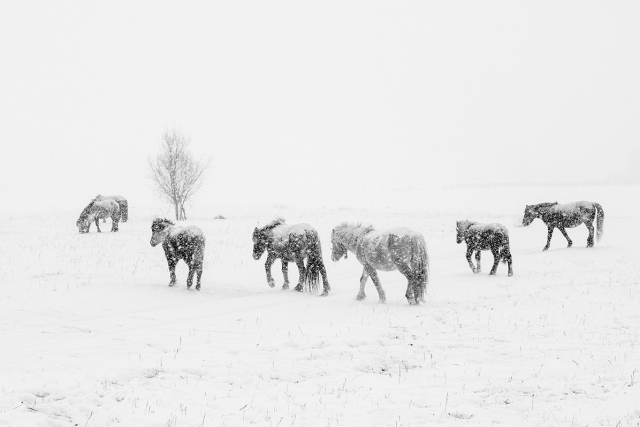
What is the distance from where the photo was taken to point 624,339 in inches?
335

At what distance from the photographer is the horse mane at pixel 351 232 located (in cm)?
1360

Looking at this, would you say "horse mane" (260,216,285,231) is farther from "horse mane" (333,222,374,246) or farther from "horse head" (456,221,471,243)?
"horse head" (456,221,471,243)

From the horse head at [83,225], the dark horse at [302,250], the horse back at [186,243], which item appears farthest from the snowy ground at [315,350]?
the horse head at [83,225]

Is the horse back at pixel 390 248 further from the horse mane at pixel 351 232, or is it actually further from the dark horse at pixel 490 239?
Answer: the dark horse at pixel 490 239

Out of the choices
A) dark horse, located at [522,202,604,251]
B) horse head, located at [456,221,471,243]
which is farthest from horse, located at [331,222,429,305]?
dark horse, located at [522,202,604,251]

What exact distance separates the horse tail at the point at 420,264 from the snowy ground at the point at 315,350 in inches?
17.7

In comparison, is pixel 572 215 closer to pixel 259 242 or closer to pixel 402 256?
pixel 402 256

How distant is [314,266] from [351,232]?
1.48 meters

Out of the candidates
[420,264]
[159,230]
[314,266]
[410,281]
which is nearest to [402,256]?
[420,264]

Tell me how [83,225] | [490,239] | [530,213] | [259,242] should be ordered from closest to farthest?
1. [259,242]
2. [490,239]
3. [530,213]
4. [83,225]

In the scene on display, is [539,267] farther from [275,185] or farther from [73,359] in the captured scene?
[275,185]

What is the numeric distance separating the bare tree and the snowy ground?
28.3 metres

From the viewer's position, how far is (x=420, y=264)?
1228 cm

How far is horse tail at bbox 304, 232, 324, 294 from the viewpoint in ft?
46.0
